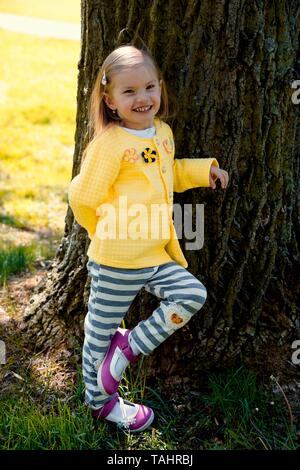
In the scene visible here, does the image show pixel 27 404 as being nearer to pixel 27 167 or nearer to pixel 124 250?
pixel 124 250

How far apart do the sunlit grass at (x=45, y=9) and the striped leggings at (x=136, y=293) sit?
417 inches

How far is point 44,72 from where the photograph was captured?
938cm

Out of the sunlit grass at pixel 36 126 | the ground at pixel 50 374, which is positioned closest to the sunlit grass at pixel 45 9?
the sunlit grass at pixel 36 126

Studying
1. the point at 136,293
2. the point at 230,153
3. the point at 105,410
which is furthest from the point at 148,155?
the point at 105,410

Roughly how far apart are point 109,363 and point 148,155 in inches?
33.1

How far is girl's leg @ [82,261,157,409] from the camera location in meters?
2.63

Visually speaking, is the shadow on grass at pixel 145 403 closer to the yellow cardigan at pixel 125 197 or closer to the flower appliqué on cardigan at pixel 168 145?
the yellow cardigan at pixel 125 197

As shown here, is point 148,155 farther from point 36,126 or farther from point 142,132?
point 36,126

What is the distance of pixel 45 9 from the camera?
13.3 meters

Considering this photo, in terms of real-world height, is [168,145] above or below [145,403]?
above

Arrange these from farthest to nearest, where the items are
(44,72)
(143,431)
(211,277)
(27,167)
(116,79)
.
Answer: (44,72)
(27,167)
(211,277)
(143,431)
(116,79)

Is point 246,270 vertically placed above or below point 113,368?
above

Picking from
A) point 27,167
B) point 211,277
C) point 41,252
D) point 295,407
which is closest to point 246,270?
point 211,277

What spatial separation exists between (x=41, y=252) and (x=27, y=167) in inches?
84.0
